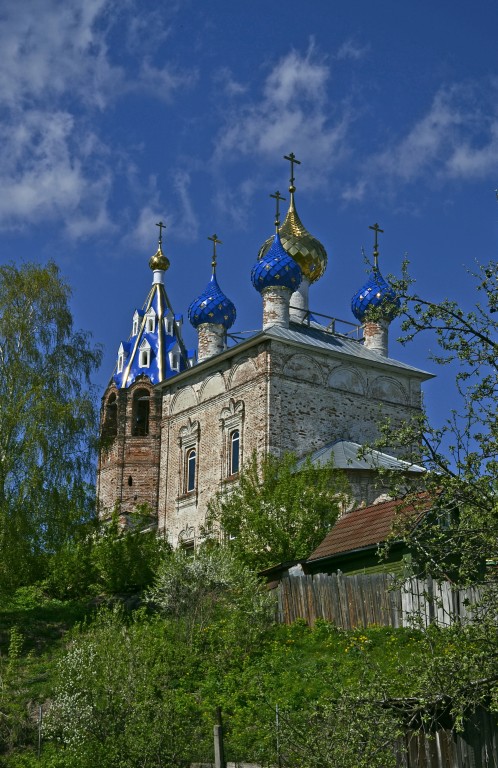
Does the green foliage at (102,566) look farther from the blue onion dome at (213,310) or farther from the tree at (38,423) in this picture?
the blue onion dome at (213,310)

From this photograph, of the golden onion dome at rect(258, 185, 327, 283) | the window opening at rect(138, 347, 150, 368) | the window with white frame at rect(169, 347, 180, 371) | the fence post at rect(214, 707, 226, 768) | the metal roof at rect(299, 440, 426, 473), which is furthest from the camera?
the window opening at rect(138, 347, 150, 368)

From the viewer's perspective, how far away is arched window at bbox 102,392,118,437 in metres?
30.6

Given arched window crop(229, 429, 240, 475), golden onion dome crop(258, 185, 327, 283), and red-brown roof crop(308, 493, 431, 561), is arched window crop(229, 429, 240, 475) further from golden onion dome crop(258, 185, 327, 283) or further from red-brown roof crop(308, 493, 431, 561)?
red-brown roof crop(308, 493, 431, 561)

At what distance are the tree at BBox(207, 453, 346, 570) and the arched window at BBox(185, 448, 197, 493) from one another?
15.6 ft

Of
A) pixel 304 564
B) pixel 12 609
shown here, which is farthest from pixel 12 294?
pixel 304 564

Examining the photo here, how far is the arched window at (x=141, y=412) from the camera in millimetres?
30438

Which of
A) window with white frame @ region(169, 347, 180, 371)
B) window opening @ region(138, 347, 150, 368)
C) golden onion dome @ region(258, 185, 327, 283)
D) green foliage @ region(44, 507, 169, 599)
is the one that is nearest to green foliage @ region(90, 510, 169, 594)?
green foliage @ region(44, 507, 169, 599)

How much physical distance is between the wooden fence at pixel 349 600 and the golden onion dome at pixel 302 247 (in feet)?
47.8

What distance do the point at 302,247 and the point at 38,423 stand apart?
13.1 metres

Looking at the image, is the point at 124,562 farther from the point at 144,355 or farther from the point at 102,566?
the point at 144,355

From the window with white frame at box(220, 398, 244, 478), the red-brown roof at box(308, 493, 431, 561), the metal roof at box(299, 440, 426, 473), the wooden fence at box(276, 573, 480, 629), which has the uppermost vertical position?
the window with white frame at box(220, 398, 244, 478)

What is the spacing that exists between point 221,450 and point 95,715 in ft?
49.1

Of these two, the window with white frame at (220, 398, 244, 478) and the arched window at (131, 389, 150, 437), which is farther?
the arched window at (131, 389, 150, 437)

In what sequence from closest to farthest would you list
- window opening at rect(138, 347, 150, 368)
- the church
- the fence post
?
the fence post, the church, window opening at rect(138, 347, 150, 368)
